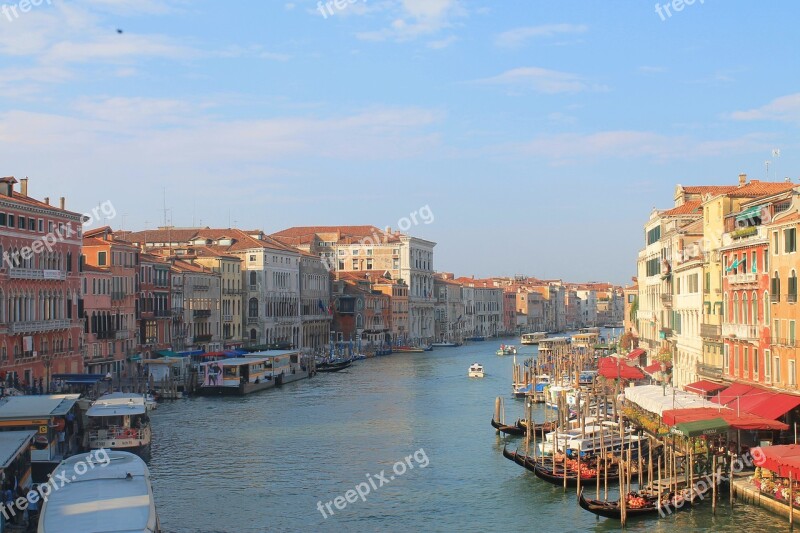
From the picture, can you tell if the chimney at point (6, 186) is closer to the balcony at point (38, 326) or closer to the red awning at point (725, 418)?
the balcony at point (38, 326)

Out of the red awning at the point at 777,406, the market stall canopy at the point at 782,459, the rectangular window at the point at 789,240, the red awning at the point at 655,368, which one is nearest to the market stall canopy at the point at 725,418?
the red awning at the point at 777,406

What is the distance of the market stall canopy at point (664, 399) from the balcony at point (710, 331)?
1778mm

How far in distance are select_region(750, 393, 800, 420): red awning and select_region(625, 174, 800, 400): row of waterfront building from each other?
28 cm

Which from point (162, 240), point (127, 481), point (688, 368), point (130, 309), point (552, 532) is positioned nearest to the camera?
point (127, 481)

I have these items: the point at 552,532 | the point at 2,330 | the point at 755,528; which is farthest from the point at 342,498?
the point at 2,330

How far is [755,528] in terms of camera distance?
48.3ft

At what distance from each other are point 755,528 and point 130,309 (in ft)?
97.2

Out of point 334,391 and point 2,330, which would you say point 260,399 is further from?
point 2,330

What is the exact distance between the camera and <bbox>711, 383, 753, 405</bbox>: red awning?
19672 mm

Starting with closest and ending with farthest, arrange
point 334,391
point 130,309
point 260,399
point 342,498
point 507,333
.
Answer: point 342,498 < point 260,399 < point 334,391 < point 130,309 < point 507,333

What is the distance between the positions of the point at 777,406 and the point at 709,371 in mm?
5537

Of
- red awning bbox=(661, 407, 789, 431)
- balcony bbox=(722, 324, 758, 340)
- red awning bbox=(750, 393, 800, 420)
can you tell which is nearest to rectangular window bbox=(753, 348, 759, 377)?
balcony bbox=(722, 324, 758, 340)

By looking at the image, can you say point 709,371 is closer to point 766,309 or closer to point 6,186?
point 766,309

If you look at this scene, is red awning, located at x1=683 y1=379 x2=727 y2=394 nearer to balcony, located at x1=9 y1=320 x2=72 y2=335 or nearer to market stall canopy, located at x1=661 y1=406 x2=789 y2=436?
market stall canopy, located at x1=661 y1=406 x2=789 y2=436
